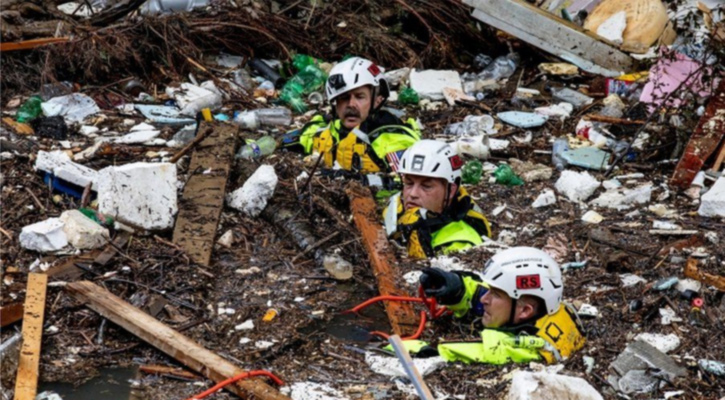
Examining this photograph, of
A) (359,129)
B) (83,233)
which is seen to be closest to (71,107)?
(359,129)

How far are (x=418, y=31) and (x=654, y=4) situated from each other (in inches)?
104

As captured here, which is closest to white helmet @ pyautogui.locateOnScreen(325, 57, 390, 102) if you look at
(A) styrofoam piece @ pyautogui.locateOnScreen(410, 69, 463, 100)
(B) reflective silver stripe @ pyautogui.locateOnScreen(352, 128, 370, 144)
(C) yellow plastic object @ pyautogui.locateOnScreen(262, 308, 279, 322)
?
(B) reflective silver stripe @ pyautogui.locateOnScreen(352, 128, 370, 144)

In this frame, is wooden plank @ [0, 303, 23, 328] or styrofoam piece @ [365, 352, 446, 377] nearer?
styrofoam piece @ [365, 352, 446, 377]

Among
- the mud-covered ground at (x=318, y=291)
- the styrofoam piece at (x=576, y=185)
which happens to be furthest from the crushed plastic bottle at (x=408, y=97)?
the styrofoam piece at (x=576, y=185)

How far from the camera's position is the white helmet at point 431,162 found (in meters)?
7.50

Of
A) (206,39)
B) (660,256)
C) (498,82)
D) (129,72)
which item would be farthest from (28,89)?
(660,256)

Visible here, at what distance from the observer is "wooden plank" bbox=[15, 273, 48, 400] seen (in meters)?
5.73

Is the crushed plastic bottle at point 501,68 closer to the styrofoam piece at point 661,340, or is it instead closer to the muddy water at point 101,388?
the styrofoam piece at point 661,340

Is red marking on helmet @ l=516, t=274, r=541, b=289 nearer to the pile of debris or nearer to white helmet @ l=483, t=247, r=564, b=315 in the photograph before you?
white helmet @ l=483, t=247, r=564, b=315

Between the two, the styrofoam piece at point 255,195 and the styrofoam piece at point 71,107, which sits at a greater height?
the styrofoam piece at point 255,195

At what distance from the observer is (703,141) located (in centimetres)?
924

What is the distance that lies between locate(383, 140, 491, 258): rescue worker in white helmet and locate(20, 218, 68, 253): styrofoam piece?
226cm

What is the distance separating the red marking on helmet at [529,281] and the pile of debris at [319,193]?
0.43 metres

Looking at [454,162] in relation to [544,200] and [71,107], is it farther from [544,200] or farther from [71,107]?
[71,107]
